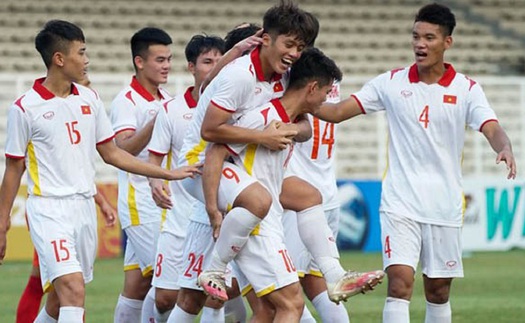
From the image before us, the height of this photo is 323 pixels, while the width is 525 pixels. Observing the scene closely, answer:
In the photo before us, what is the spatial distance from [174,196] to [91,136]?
1.30 metres

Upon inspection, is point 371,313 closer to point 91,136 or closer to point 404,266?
point 404,266

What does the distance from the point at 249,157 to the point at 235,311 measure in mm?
2417

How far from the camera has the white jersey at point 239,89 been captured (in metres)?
7.68

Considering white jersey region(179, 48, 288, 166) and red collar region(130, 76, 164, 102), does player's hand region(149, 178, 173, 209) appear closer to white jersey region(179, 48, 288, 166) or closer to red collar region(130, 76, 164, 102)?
white jersey region(179, 48, 288, 166)

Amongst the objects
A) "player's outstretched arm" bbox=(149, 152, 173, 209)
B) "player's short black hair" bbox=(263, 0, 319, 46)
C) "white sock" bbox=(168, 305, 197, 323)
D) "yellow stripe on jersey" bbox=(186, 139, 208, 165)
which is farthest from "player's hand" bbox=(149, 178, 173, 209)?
"player's short black hair" bbox=(263, 0, 319, 46)

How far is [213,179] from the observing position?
25.4ft

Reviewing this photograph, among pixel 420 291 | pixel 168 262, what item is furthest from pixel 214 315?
pixel 420 291

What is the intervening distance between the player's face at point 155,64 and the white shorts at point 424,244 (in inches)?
88.3

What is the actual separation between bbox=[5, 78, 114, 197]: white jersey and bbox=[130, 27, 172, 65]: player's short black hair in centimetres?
176

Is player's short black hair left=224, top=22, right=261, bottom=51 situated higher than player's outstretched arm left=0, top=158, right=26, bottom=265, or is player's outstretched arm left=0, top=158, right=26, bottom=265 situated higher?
player's short black hair left=224, top=22, right=261, bottom=51

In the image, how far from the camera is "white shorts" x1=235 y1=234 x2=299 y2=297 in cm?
761

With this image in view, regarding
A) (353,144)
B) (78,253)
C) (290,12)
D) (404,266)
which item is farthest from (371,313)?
(353,144)

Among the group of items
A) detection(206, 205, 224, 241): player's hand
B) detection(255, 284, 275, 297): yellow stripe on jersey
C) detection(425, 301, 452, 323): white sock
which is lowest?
detection(425, 301, 452, 323): white sock

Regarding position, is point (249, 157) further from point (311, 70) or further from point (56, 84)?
point (56, 84)
